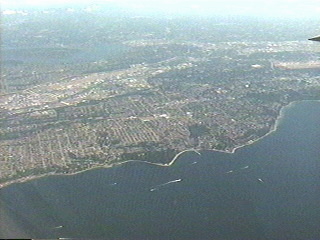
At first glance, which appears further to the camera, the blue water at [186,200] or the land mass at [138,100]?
the land mass at [138,100]

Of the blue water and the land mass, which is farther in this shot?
the land mass

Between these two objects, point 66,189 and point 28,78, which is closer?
point 66,189

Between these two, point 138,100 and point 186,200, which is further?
point 138,100

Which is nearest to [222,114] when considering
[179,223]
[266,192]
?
[266,192]

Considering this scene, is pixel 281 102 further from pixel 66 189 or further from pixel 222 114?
pixel 66 189
